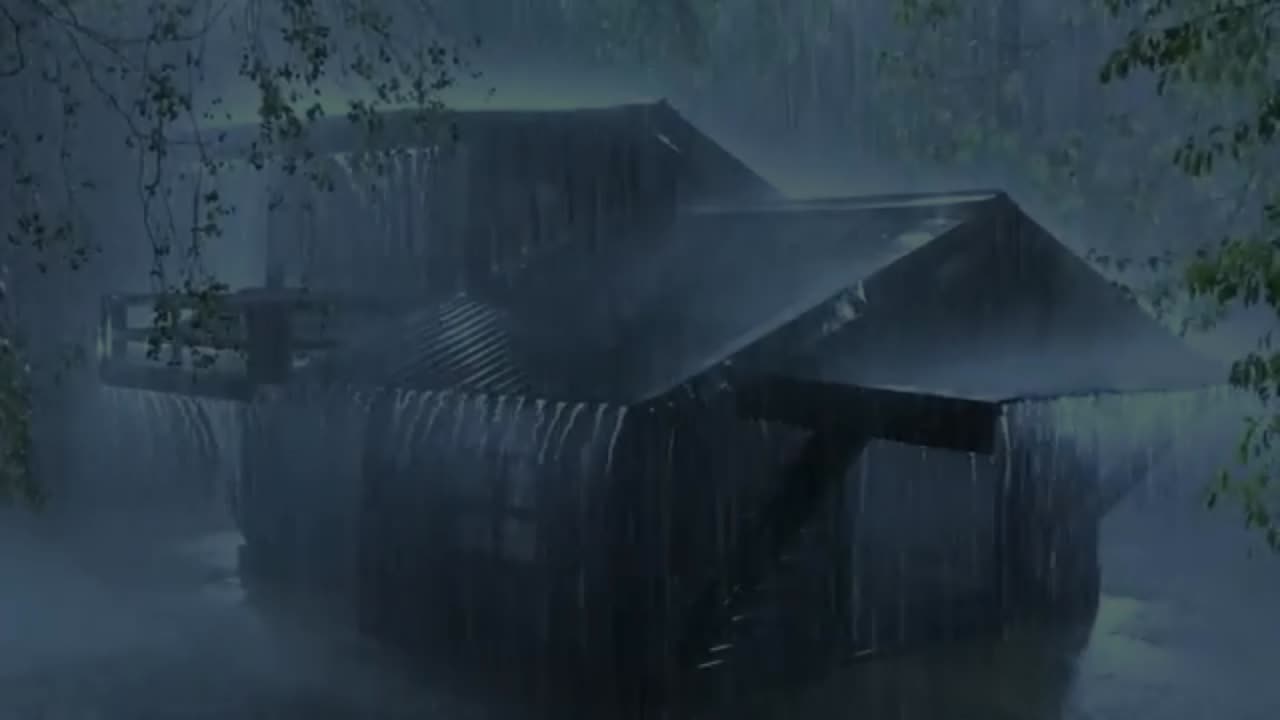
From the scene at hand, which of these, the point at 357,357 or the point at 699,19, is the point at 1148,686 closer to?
the point at 357,357

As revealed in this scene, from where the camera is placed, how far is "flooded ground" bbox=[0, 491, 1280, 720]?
9375 mm

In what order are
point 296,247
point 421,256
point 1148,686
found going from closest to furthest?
point 1148,686, point 421,256, point 296,247

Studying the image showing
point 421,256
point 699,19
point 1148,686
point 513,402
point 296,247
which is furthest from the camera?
point 699,19

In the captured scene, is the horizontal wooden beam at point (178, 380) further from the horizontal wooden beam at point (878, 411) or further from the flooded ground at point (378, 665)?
the horizontal wooden beam at point (878, 411)

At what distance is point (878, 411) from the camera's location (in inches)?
322

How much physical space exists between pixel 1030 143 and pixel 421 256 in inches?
303

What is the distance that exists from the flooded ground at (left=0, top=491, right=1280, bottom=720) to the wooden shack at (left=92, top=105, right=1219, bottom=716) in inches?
16.7

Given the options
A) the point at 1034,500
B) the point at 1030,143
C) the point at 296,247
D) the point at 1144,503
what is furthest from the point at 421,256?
the point at 1144,503

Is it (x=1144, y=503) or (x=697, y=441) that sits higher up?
(x=697, y=441)

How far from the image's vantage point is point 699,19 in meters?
17.8

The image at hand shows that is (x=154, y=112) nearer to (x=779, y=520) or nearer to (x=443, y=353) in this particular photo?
(x=443, y=353)

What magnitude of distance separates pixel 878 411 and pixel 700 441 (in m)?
1.40

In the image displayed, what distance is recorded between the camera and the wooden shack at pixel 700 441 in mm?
8695

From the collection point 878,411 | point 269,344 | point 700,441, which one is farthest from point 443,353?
point 878,411
